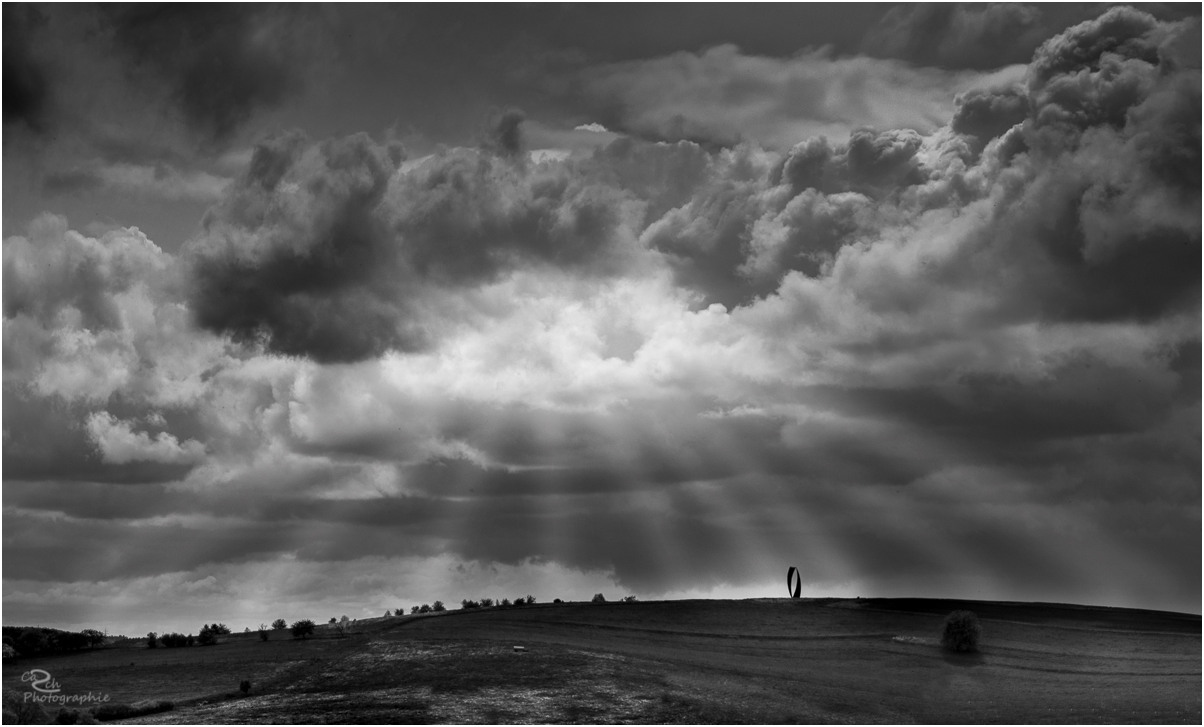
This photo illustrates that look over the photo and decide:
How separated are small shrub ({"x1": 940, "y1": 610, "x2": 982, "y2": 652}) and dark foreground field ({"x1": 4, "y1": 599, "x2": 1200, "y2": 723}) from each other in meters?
1.97

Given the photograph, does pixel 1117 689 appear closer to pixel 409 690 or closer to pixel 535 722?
pixel 535 722

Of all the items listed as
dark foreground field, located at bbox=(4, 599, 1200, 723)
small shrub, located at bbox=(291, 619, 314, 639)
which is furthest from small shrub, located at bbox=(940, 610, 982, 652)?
small shrub, located at bbox=(291, 619, 314, 639)

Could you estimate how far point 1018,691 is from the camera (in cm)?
7838

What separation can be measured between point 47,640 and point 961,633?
251ft

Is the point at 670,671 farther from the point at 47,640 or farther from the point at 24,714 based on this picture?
the point at 47,640

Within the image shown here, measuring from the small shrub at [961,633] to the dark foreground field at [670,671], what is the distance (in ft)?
6.46

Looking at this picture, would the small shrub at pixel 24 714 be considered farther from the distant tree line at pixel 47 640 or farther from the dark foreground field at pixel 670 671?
the distant tree line at pixel 47 640

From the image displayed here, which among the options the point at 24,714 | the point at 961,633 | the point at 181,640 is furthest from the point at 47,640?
the point at 961,633

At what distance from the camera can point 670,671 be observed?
76250 millimetres

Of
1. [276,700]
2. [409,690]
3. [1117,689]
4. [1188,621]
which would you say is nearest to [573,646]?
[409,690]

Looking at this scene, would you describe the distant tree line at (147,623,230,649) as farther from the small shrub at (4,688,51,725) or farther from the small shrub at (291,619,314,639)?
the small shrub at (4,688,51,725)

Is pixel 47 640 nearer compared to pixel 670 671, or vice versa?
pixel 670 671

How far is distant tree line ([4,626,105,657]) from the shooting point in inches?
3442

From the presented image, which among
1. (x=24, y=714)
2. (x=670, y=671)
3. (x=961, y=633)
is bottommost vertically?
(x=24, y=714)
